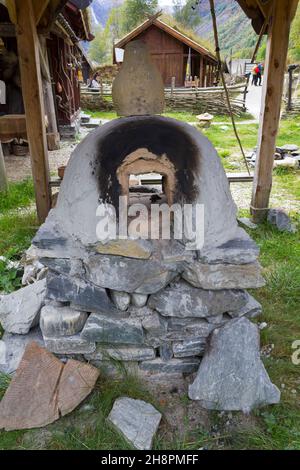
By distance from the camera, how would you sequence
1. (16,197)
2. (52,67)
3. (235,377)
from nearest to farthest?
(235,377)
(16,197)
(52,67)

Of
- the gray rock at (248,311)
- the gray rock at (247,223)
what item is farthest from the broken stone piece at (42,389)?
the gray rock at (247,223)

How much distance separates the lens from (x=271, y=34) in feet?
10.9

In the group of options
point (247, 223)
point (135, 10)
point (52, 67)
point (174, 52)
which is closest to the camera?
point (247, 223)

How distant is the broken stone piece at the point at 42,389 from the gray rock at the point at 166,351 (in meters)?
0.39

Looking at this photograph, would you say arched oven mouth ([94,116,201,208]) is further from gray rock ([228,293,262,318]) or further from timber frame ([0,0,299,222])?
timber frame ([0,0,299,222])

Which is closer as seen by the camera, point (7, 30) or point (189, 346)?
point (189, 346)

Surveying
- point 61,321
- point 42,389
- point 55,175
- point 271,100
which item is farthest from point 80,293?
point 55,175

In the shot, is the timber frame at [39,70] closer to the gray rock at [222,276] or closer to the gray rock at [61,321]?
the gray rock at [61,321]

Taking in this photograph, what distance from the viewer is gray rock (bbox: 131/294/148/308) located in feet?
6.78

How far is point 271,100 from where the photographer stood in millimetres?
3562

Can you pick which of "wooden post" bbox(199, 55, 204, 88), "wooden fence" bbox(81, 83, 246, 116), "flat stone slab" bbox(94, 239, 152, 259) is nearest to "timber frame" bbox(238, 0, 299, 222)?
"flat stone slab" bbox(94, 239, 152, 259)

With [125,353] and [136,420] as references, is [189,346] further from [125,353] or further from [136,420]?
[136,420]

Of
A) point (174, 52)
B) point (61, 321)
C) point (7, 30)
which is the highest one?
point (174, 52)

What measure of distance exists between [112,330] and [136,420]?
48cm
